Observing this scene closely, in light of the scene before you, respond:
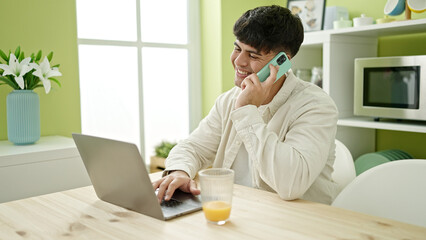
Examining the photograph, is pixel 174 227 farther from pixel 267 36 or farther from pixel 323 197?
pixel 267 36

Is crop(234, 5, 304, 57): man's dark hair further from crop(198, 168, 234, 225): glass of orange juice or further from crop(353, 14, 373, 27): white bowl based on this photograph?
crop(353, 14, 373, 27): white bowl

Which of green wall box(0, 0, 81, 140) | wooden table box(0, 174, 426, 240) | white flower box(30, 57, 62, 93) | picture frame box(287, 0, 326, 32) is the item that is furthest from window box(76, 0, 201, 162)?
wooden table box(0, 174, 426, 240)

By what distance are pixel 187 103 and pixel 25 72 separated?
1.55 metres

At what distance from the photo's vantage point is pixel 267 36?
1406 mm

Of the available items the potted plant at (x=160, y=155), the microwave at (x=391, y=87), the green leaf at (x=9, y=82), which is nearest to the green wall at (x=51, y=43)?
the green leaf at (x=9, y=82)

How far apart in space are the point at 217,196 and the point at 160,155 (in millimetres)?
2135

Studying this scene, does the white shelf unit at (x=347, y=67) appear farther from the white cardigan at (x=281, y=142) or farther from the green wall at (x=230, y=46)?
the white cardigan at (x=281, y=142)

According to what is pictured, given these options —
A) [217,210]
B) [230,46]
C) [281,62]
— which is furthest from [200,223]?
[230,46]

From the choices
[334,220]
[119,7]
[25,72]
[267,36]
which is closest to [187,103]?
[119,7]

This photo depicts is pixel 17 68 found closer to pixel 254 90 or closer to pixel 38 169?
pixel 38 169

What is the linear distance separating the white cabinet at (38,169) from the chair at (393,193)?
135cm

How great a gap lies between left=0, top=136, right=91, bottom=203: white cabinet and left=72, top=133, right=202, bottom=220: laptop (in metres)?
0.89

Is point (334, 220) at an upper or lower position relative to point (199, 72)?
lower

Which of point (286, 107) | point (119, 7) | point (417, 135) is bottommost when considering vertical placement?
point (417, 135)
